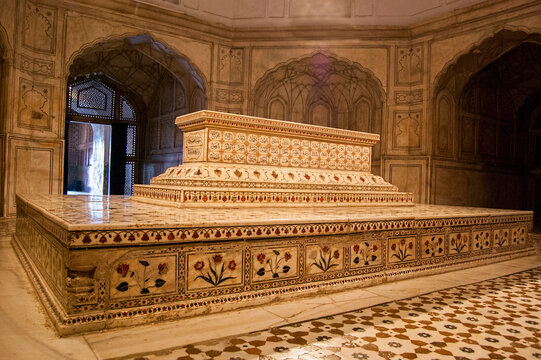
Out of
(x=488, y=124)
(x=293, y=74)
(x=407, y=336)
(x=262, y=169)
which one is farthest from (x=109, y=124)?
(x=407, y=336)

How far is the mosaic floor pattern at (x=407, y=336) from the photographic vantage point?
1.54 m

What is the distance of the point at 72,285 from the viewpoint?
163 centimetres

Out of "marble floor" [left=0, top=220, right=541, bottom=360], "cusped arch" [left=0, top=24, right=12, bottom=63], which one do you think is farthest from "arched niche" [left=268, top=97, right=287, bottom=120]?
"marble floor" [left=0, top=220, right=541, bottom=360]

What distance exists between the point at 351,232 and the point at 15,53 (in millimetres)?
5332

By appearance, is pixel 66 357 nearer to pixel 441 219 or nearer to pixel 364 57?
pixel 441 219

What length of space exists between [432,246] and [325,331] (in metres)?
1.62

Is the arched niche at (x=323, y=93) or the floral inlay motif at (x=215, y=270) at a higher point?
the arched niche at (x=323, y=93)

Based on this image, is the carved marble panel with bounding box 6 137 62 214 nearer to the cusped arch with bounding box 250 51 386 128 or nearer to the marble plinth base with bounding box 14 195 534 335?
the marble plinth base with bounding box 14 195 534 335

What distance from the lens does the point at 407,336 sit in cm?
174

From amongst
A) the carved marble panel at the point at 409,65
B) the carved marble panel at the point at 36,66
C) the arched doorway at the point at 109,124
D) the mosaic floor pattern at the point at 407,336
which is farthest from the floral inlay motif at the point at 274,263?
the arched doorway at the point at 109,124

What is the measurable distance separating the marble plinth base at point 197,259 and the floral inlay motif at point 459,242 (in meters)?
0.18

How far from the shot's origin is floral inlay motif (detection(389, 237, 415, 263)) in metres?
2.78

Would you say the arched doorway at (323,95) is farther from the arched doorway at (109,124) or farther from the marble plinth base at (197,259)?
the marble plinth base at (197,259)

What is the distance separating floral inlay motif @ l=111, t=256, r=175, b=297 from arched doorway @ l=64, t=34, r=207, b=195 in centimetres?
632
